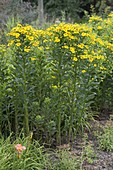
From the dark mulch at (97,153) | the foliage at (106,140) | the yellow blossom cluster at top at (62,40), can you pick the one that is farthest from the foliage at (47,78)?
the foliage at (106,140)

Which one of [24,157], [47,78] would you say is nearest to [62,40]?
[47,78]

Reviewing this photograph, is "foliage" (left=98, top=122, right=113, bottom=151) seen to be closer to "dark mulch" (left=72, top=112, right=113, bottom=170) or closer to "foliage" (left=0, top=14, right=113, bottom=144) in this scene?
"dark mulch" (left=72, top=112, right=113, bottom=170)

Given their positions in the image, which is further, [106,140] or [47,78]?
[106,140]

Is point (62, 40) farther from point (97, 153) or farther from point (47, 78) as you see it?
point (97, 153)

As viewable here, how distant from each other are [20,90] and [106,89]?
1538 mm

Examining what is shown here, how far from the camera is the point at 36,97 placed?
371 centimetres

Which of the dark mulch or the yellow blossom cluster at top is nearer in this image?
the yellow blossom cluster at top

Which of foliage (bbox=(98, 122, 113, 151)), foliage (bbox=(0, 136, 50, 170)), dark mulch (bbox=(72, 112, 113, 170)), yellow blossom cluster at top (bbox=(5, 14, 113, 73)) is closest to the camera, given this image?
foliage (bbox=(0, 136, 50, 170))

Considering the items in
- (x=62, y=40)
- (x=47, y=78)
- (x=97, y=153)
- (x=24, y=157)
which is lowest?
(x=97, y=153)

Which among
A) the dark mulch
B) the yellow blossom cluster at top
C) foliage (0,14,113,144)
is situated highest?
the yellow blossom cluster at top

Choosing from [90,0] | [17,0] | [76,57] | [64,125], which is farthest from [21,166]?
[90,0]

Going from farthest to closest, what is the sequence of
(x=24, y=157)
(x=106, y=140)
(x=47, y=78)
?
1. (x=106, y=140)
2. (x=47, y=78)
3. (x=24, y=157)

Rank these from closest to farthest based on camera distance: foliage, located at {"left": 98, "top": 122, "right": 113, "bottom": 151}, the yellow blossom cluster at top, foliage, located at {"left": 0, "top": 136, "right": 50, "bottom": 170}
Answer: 1. foliage, located at {"left": 0, "top": 136, "right": 50, "bottom": 170}
2. the yellow blossom cluster at top
3. foliage, located at {"left": 98, "top": 122, "right": 113, "bottom": 151}

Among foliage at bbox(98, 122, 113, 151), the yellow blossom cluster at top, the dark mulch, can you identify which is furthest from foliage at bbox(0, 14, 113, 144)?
foliage at bbox(98, 122, 113, 151)
